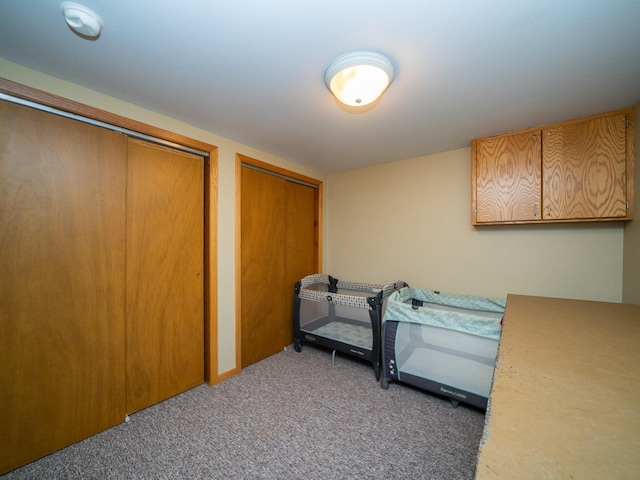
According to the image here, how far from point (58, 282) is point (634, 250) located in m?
3.72

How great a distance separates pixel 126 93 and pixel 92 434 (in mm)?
2189

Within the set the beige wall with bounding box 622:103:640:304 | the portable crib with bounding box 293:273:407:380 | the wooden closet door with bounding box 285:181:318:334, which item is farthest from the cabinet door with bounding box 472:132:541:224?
the wooden closet door with bounding box 285:181:318:334

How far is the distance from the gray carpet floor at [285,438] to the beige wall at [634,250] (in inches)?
53.5

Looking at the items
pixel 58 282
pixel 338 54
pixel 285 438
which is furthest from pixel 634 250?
pixel 58 282

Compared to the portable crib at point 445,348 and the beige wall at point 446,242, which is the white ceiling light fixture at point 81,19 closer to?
the portable crib at point 445,348

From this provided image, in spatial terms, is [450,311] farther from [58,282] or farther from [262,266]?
[58,282]

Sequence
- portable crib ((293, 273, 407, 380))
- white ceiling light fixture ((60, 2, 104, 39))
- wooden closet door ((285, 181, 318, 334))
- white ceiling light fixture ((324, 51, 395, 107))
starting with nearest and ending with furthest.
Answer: white ceiling light fixture ((60, 2, 104, 39)) → white ceiling light fixture ((324, 51, 395, 107)) → portable crib ((293, 273, 407, 380)) → wooden closet door ((285, 181, 318, 334))

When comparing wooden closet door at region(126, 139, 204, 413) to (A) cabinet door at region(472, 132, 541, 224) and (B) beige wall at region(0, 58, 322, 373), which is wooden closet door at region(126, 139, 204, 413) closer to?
(B) beige wall at region(0, 58, 322, 373)

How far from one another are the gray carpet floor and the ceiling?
82.2 inches

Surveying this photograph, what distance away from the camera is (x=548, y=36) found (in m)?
1.10

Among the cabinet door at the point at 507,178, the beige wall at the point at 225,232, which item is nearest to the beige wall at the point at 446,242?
the cabinet door at the point at 507,178

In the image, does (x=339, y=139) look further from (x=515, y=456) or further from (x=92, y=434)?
(x=92, y=434)

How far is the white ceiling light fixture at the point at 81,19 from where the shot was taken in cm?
97

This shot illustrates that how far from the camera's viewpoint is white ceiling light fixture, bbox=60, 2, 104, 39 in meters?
0.97
